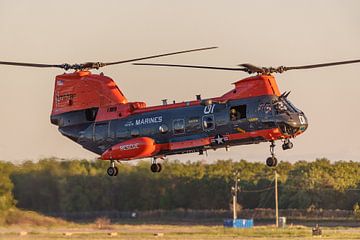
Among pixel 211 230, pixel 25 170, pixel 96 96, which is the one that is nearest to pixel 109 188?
pixel 211 230

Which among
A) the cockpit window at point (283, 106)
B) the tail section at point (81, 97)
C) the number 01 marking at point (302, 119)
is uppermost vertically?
the tail section at point (81, 97)

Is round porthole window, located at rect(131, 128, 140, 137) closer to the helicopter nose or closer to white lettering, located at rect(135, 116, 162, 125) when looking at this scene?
white lettering, located at rect(135, 116, 162, 125)

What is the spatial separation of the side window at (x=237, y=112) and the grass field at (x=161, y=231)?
106 ft

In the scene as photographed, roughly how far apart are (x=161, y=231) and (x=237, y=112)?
51815 mm

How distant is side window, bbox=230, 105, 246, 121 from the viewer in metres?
53.1

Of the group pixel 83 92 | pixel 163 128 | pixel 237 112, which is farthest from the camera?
pixel 83 92

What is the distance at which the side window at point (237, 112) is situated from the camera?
53.1 metres

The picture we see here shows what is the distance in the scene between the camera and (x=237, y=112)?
5328cm

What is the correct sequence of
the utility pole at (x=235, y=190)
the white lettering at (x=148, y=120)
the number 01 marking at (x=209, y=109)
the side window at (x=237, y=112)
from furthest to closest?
the utility pole at (x=235, y=190) < the white lettering at (x=148, y=120) < the number 01 marking at (x=209, y=109) < the side window at (x=237, y=112)

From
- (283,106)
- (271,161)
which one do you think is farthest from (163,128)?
(283,106)

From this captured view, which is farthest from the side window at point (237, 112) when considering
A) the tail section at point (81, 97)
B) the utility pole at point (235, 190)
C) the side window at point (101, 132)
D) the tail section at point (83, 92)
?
the utility pole at point (235, 190)

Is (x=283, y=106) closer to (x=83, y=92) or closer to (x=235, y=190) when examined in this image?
(x=83, y=92)

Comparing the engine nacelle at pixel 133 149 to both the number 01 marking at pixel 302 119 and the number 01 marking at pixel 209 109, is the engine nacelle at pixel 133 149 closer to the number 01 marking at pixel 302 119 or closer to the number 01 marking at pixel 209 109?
the number 01 marking at pixel 209 109

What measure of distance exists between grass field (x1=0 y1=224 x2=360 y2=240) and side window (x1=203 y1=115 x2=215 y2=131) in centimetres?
3127
